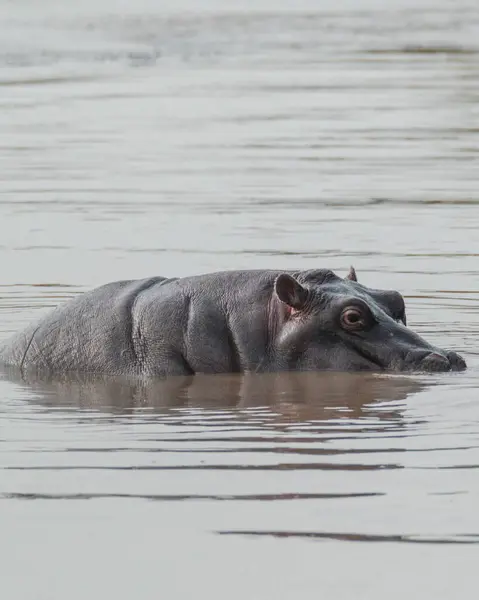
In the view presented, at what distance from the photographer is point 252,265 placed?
12.8 meters

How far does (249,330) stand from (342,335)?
522 millimetres

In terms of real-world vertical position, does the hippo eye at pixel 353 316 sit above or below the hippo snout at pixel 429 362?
above

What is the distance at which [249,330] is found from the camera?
30.4ft

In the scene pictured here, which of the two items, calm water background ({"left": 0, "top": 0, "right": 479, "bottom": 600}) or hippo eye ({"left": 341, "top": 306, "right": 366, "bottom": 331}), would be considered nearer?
calm water background ({"left": 0, "top": 0, "right": 479, "bottom": 600})

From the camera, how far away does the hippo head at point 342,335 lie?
9141mm

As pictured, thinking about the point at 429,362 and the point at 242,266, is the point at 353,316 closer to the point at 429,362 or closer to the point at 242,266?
the point at 429,362

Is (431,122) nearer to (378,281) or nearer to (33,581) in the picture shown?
(378,281)

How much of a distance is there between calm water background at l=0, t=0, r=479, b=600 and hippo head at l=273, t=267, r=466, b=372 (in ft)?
0.46

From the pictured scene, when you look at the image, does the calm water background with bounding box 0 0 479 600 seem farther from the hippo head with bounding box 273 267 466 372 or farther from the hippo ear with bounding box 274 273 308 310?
the hippo ear with bounding box 274 273 308 310

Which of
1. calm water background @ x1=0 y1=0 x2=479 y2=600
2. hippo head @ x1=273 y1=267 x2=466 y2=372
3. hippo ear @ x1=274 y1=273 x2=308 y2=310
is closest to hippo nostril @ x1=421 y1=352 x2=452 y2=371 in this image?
hippo head @ x1=273 y1=267 x2=466 y2=372

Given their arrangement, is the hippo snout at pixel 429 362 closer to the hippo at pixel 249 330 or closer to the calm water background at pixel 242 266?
the hippo at pixel 249 330

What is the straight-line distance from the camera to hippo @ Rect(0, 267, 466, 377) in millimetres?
9188

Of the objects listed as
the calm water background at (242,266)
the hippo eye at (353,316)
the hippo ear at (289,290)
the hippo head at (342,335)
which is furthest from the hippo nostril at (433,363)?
the hippo ear at (289,290)

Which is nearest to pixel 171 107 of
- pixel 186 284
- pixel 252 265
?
pixel 252 265
